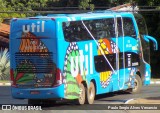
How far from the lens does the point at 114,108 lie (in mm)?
16828

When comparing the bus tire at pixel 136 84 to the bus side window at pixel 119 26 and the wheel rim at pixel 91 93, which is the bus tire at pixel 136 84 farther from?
the wheel rim at pixel 91 93

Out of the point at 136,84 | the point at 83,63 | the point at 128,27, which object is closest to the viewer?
the point at 83,63

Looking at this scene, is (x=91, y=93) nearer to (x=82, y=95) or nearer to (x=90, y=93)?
(x=90, y=93)

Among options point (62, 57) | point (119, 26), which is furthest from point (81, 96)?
point (119, 26)

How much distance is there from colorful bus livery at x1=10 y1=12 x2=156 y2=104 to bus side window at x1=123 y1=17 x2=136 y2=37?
1382mm

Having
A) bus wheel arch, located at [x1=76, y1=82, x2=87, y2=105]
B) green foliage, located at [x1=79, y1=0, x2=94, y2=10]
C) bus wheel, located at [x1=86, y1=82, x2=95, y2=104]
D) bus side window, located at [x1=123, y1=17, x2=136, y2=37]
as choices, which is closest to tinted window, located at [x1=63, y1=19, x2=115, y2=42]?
bus side window, located at [x1=123, y1=17, x2=136, y2=37]

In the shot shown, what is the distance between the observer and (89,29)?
19.2m

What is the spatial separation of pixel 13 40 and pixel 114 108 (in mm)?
4336

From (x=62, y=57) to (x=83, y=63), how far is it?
4.34ft

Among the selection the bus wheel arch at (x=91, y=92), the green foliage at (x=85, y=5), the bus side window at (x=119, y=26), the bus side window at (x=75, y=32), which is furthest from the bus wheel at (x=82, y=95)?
the green foliage at (x=85, y=5)

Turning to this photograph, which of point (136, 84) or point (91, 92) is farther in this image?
point (136, 84)

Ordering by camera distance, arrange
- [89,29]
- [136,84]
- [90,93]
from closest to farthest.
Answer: [90,93], [89,29], [136,84]

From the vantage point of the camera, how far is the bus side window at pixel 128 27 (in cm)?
2181

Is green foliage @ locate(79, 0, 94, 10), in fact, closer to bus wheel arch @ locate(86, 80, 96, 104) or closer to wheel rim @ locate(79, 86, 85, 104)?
bus wheel arch @ locate(86, 80, 96, 104)
